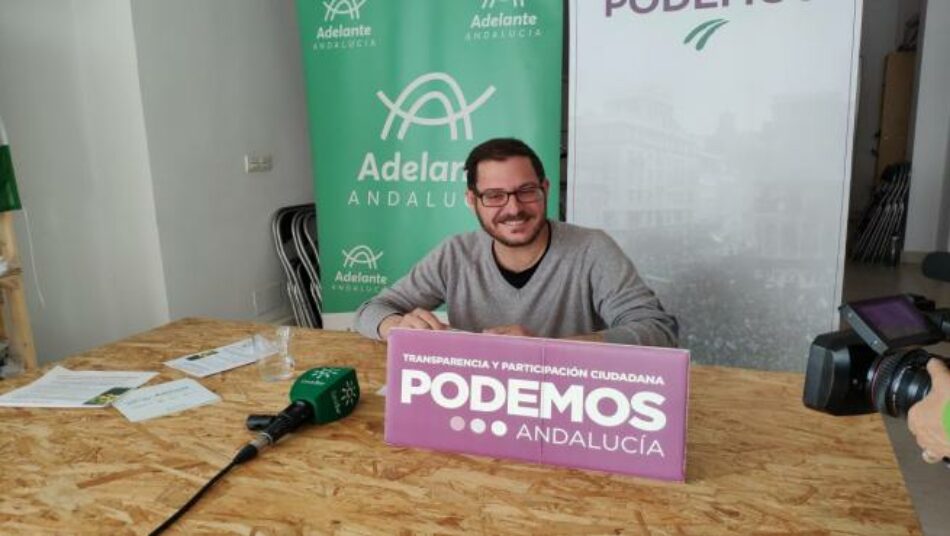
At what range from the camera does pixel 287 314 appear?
349cm

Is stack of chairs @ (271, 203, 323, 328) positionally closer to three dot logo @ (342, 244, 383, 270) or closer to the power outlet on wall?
the power outlet on wall

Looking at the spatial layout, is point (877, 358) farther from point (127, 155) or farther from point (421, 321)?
point (127, 155)

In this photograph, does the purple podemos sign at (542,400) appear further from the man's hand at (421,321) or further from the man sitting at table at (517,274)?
the man sitting at table at (517,274)

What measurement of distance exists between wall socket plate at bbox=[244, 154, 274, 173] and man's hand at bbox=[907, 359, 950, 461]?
115 inches

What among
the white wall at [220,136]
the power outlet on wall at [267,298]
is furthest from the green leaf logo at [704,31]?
the power outlet on wall at [267,298]

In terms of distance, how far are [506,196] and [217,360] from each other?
78 cm

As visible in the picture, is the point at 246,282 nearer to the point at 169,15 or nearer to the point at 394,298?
the point at 169,15

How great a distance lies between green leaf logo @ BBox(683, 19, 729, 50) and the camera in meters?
2.33

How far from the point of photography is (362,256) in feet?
10.3

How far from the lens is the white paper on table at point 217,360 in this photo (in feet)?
4.55

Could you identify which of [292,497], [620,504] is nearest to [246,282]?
[292,497]

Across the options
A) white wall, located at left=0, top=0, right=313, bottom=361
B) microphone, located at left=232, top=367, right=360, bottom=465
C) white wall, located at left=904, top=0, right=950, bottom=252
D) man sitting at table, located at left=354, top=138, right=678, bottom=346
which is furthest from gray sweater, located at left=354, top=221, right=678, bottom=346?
white wall, located at left=904, top=0, right=950, bottom=252

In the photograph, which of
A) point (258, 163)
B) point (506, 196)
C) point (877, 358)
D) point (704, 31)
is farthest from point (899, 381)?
point (258, 163)

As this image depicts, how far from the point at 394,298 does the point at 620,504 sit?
3.40 ft
